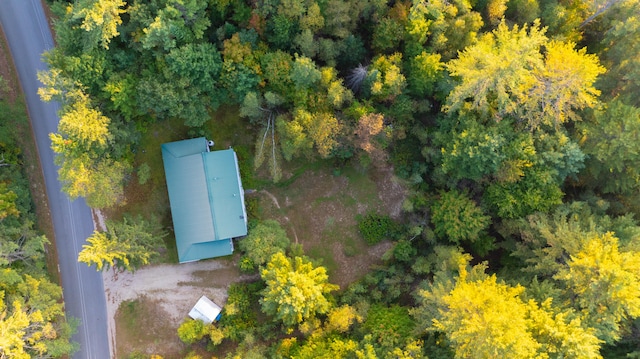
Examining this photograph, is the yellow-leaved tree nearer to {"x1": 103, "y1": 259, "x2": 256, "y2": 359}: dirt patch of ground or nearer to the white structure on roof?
the white structure on roof

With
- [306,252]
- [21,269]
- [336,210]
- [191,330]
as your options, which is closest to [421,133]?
[336,210]

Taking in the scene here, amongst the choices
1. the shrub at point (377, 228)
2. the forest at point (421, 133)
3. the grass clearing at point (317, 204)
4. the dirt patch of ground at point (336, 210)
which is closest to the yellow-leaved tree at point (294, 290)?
the forest at point (421, 133)

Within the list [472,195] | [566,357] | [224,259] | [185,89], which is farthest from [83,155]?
[566,357]

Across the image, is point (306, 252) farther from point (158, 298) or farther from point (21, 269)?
point (21, 269)

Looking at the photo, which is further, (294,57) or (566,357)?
(294,57)

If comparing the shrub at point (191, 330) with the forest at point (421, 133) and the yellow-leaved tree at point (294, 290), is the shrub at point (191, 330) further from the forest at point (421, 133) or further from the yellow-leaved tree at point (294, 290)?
the yellow-leaved tree at point (294, 290)

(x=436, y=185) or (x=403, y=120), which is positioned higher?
(x=403, y=120)

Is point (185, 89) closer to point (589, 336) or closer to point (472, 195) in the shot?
point (472, 195)

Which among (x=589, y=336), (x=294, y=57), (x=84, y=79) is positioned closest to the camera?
(x=589, y=336)
